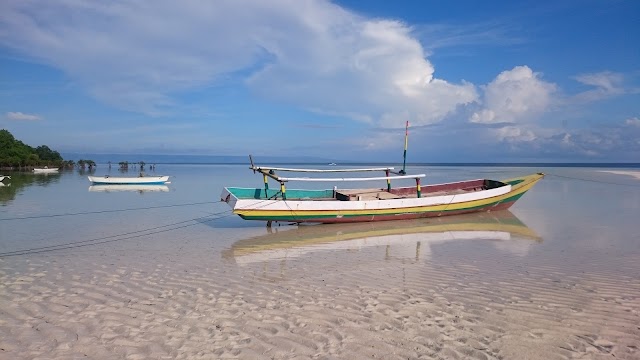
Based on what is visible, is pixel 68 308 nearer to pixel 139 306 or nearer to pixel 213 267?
pixel 139 306

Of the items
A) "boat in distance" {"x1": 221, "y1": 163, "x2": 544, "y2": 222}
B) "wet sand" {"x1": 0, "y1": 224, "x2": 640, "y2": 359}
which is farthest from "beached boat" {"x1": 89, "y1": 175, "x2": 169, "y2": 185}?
"wet sand" {"x1": 0, "y1": 224, "x2": 640, "y2": 359}

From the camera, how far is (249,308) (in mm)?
7117

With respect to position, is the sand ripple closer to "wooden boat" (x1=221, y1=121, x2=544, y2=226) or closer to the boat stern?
the boat stern

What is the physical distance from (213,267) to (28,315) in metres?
4.01

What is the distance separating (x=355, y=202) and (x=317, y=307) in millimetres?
9938

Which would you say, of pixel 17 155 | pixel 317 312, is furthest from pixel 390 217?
pixel 17 155

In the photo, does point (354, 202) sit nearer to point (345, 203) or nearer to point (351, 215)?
point (345, 203)

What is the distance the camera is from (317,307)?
7.16m

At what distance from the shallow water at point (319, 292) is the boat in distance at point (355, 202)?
2.56 feet

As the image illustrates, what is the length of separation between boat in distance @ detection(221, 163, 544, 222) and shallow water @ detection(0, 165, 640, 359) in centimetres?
78

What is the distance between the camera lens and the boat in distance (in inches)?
623

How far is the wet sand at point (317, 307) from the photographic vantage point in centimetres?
555

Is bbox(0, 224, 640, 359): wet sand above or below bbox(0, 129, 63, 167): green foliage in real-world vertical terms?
below

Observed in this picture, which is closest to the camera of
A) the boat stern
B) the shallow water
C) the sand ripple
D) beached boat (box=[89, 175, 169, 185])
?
the sand ripple
